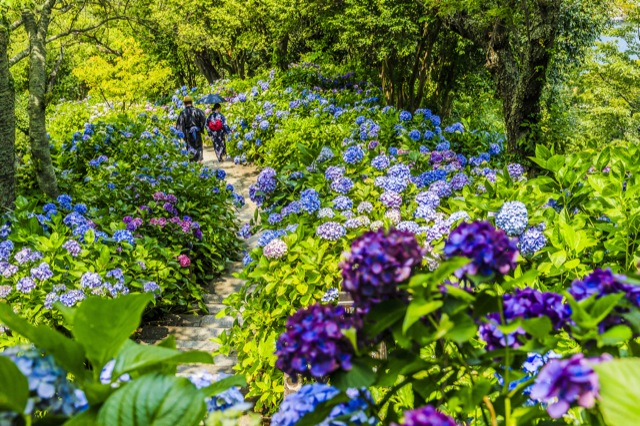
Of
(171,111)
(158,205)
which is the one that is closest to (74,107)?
(171,111)

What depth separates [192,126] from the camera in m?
11.4

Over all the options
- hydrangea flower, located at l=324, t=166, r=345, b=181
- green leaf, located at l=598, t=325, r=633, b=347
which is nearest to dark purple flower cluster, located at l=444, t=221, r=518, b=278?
green leaf, located at l=598, t=325, r=633, b=347

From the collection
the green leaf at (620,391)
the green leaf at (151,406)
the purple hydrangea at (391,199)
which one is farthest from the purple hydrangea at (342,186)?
the green leaf at (620,391)

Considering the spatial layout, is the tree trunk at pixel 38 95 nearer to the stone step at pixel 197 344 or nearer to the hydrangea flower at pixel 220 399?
the stone step at pixel 197 344

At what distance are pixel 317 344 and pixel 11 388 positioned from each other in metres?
0.47

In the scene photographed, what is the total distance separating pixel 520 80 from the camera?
23.7 feet

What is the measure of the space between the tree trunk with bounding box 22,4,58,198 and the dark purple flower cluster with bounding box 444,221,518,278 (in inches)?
257

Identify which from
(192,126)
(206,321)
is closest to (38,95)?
(206,321)

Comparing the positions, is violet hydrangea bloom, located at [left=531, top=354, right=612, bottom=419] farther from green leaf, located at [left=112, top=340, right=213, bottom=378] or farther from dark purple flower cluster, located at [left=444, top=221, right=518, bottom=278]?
green leaf, located at [left=112, top=340, right=213, bottom=378]

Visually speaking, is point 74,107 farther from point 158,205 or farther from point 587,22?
point 587,22

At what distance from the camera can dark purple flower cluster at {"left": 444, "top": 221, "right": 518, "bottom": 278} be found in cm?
107

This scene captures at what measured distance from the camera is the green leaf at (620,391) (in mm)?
770

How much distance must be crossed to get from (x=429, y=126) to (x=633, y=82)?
52.1ft

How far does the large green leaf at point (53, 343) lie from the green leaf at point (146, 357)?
0.06 m
